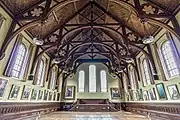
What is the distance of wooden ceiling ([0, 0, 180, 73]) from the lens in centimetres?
733

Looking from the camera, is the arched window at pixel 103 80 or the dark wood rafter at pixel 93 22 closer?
the dark wood rafter at pixel 93 22

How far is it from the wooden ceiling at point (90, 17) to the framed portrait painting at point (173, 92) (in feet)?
11.7

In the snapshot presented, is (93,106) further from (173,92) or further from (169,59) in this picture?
(169,59)

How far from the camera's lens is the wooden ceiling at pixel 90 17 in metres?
7.33

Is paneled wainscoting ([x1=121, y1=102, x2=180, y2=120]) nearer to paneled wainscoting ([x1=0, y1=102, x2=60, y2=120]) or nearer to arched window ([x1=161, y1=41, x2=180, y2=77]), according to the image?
arched window ([x1=161, y1=41, x2=180, y2=77])

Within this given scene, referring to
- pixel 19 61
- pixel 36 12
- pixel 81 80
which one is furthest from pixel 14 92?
pixel 81 80

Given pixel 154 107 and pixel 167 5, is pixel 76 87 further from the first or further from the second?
pixel 167 5

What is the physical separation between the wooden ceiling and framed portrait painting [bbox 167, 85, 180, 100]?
355cm

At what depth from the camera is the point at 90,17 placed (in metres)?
12.3

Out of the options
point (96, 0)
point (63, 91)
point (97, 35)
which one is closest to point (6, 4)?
point (96, 0)

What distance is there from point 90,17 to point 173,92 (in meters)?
8.56

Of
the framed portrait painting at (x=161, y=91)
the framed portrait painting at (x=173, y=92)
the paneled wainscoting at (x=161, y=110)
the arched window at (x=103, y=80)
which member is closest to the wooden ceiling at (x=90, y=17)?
the framed portrait painting at (x=161, y=91)

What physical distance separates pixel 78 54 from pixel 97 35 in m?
4.49

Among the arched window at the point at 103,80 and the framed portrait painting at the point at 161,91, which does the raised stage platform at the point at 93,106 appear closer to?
the arched window at the point at 103,80
